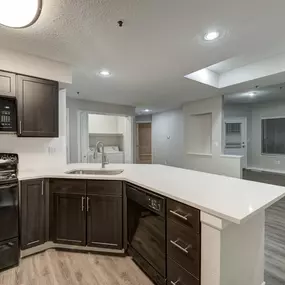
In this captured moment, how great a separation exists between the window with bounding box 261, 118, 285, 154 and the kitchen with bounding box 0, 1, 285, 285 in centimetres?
657

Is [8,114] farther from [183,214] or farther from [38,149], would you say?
[183,214]

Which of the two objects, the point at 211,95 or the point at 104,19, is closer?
the point at 104,19

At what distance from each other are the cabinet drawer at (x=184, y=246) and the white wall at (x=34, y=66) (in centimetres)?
233

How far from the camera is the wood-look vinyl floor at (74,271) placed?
1922mm

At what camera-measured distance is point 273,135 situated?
8102 millimetres

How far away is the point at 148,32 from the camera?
6.88ft

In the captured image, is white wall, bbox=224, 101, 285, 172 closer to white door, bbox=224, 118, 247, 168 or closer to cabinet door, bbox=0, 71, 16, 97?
white door, bbox=224, 118, 247, 168

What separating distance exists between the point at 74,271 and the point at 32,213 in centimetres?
80

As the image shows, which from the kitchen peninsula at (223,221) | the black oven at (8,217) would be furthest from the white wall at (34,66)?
the kitchen peninsula at (223,221)

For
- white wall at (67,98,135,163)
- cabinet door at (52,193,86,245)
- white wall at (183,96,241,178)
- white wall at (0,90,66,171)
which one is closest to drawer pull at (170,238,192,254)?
cabinet door at (52,193,86,245)

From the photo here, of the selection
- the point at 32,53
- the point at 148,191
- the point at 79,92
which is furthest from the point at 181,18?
the point at 79,92

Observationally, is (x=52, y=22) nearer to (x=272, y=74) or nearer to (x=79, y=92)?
(x=79, y=92)

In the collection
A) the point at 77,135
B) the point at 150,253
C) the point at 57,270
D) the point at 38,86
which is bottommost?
the point at 57,270

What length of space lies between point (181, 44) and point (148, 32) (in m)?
0.47
